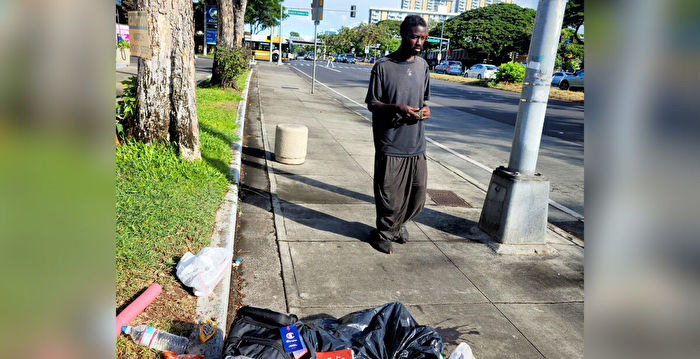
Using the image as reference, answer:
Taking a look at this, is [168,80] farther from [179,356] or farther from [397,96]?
[179,356]

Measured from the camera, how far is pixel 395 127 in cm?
434

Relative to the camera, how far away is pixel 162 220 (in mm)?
4199

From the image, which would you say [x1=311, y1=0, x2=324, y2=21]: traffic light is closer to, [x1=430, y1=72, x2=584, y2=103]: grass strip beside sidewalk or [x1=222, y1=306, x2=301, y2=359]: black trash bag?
[x1=430, y1=72, x2=584, y2=103]: grass strip beside sidewalk

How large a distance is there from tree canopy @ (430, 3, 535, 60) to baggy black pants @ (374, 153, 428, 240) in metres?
71.6

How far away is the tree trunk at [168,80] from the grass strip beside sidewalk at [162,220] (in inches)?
8.1

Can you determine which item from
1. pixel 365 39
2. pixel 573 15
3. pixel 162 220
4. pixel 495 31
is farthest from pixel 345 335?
pixel 365 39

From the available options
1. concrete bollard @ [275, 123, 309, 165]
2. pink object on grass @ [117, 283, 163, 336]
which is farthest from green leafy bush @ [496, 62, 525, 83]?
pink object on grass @ [117, 283, 163, 336]

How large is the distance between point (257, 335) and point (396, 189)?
2201 millimetres
